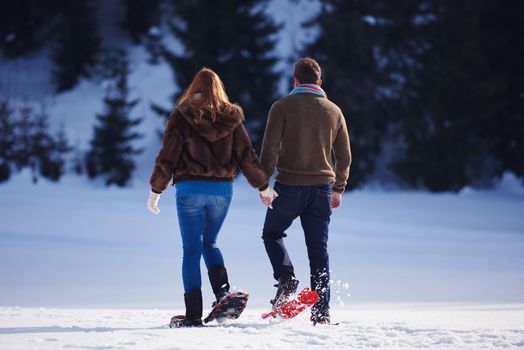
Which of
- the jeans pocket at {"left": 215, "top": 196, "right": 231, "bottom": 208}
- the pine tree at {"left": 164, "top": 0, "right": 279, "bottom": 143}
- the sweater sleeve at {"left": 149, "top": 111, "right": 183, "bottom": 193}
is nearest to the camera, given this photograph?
the sweater sleeve at {"left": 149, "top": 111, "right": 183, "bottom": 193}

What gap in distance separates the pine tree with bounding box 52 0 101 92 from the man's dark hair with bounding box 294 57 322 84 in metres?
33.0

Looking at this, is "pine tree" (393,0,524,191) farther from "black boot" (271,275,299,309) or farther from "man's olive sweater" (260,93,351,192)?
"black boot" (271,275,299,309)

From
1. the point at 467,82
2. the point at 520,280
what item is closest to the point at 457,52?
the point at 467,82

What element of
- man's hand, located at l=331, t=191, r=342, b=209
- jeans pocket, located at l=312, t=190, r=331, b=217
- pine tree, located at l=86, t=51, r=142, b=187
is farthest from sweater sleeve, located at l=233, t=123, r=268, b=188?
pine tree, located at l=86, t=51, r=142, b=187

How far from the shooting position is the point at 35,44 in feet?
137

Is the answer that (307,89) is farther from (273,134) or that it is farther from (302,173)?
(302,173)

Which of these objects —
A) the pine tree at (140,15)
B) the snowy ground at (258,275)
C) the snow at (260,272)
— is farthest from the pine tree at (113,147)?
the pine tree at (140,15)

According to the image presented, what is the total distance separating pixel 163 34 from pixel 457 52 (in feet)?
74.4

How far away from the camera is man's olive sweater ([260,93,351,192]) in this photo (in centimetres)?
514

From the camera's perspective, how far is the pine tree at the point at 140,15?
41.6 meters

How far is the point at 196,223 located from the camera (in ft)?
16.1

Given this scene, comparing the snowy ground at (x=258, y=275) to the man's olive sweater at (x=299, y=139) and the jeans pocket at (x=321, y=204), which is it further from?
the man's olive sweater at (x=299, y=139)

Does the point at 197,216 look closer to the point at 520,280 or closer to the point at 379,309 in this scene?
the point at 379,309

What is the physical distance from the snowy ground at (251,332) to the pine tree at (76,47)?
32.6 metres
